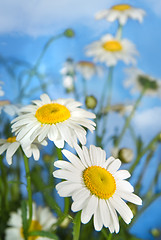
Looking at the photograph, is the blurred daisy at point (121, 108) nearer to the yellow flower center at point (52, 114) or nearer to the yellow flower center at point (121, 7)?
the yellow flower center at point (121, 7)

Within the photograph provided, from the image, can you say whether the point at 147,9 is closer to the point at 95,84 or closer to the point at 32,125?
the point at 95,84

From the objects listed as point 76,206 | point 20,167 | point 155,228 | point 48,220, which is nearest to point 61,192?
point 76,206

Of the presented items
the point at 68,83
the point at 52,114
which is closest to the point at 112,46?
the point at 68,83

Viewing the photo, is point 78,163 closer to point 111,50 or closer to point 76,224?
point 76,224

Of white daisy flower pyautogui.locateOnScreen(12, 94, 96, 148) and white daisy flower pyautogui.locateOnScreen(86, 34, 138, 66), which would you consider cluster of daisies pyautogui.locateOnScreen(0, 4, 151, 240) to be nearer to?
white daisy flower pyautogui.locateOnScreen(12, 94, 96, 148)

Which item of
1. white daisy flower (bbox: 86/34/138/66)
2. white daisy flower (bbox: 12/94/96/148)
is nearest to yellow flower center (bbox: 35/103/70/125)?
white daisy flower (bbox: 12/94/96/148)

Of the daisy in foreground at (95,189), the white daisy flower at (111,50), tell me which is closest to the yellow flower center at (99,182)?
the daisy in foreground at (95,189)

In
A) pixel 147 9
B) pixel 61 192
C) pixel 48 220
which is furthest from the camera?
pixel 147 9
